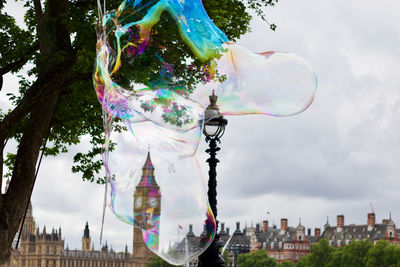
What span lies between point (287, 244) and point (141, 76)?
132028 mm

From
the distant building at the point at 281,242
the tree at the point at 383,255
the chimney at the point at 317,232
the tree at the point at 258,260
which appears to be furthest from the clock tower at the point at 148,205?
the chimney at the point at 317,232

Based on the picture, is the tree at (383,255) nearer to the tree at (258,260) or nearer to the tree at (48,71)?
the tree at (258,260)

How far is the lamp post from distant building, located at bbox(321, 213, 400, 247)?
115 m

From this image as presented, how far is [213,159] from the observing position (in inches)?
500

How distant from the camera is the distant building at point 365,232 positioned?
406ft

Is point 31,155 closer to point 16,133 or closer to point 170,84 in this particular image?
point 16,133

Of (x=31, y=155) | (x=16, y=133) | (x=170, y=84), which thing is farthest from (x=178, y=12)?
(x=16, y=133)

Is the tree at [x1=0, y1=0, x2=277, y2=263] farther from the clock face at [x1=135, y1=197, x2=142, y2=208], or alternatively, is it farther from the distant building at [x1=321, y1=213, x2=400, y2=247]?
the distant building at [x1=321, y1=213, x2=400, y2=247]

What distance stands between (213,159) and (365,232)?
391ft

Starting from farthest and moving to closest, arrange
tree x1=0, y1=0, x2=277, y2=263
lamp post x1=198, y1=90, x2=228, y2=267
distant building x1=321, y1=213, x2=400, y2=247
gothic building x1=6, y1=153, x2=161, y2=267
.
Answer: gothic building x1=6, y1=153, x2=161, y2=267 → distant building x1=321, y1=213, x2=400, y2=247 → tree x1=0, y1=0, x2=277, y2=263 → lamp post x1=198, y1=90, x2=228, y2=267

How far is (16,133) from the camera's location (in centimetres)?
2109

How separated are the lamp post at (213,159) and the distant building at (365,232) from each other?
11544 cm

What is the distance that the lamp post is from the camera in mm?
11635

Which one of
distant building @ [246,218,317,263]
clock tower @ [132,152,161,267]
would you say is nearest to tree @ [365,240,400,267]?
distant building @ [246,218,317,263]
